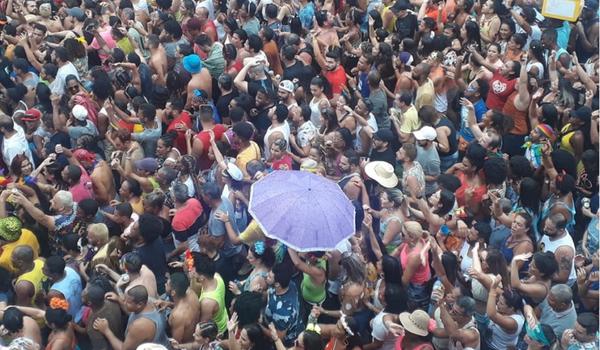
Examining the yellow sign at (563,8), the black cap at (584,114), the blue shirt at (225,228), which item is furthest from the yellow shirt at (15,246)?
the yellow sign at (563,8)

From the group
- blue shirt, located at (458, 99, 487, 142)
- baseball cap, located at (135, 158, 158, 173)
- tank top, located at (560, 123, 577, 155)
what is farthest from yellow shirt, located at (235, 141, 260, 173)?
tank top, located at (560, 123, 577, 155)

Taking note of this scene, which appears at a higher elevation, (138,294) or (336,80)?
(138,294)

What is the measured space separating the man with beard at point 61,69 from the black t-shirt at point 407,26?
4.60 m

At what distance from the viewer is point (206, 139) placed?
7.96 metres

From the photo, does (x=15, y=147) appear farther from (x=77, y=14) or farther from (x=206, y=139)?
(x=77, y=14)

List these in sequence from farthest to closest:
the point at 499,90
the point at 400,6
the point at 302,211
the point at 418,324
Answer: the point at 400,6, the point at 499,90, the point at 302,211, the point at 418,324

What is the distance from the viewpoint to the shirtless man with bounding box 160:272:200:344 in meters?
5.68

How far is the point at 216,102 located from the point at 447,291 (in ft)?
14.9

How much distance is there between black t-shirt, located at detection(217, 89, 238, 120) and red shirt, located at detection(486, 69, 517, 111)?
309 centimetres

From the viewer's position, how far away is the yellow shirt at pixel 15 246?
640cm

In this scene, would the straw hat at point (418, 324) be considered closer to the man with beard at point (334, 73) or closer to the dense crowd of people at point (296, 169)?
the dense crowd of people at point (296, 169)

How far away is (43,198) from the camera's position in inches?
291

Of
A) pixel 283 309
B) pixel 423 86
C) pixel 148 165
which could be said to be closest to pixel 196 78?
pixel 148 165

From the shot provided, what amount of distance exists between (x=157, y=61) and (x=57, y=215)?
3408mm
